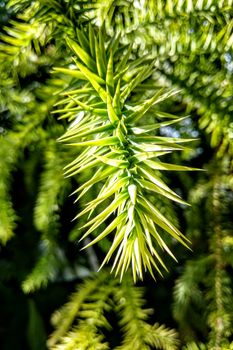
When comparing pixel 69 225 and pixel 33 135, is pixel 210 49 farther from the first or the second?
pixel 69 225

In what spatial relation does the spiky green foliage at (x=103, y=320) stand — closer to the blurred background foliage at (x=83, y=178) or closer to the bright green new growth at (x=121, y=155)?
the blurred background foliage at (x=83, y=178)

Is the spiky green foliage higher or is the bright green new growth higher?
the bright green new growth

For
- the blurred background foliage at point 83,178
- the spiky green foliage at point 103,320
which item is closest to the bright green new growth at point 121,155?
the blurred background foliage at point 83,178

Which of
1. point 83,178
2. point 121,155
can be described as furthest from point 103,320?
point 121,155

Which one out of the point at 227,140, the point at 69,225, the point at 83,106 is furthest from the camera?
the point at 69,225

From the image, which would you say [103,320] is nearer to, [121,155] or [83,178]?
[83,178]

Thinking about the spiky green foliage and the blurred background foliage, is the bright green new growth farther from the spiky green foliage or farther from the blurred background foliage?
the spiky green foliage

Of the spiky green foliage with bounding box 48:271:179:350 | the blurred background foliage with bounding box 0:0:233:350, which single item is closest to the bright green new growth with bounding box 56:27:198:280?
the blurred background foliage with bounding box 0:0:233:350

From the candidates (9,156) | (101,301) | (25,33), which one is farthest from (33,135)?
(101,301)
